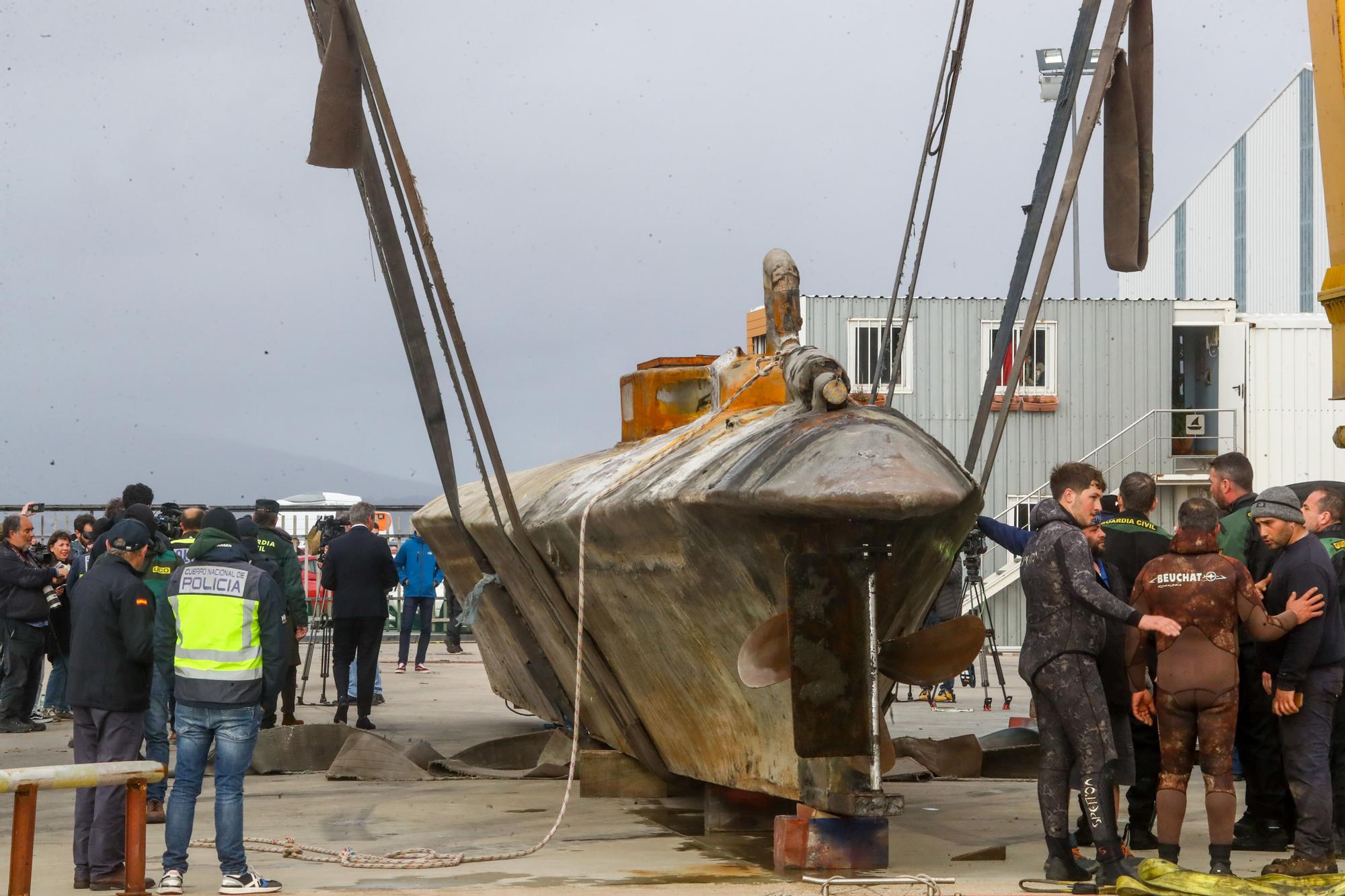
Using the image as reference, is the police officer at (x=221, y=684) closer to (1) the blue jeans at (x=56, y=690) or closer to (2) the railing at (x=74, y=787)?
(2) the railing at (x=74, y=787)

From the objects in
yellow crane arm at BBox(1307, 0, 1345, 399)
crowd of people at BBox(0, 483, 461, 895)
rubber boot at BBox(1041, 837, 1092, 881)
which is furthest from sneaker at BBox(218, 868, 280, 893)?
yellow crane arm at BBox(1307, 0, 1345, 399)

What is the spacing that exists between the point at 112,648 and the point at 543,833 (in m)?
2.55

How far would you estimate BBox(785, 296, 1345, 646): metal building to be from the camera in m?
23.7

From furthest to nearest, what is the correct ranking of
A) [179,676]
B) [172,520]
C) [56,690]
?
[56,690] → [172,520] → [179,676]

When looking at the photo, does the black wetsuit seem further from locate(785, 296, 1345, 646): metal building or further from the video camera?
locate(785, 296, 1345, 646): metal building

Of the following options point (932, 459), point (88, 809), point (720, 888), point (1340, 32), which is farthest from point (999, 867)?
point (1340, 32)

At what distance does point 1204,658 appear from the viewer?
6.87 meters

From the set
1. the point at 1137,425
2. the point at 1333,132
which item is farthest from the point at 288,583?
the point at 1137,425

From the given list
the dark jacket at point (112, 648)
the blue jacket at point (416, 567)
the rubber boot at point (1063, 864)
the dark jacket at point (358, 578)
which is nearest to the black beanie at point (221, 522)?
the dark jacket at point (112, 648)

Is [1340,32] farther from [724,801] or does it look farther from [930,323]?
[930,323]

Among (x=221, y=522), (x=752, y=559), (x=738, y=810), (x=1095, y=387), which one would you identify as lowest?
(x=738, y=810)

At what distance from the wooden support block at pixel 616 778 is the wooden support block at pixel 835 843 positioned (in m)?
2.07

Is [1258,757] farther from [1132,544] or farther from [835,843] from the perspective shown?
[835,843]

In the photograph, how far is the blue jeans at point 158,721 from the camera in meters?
8.19
